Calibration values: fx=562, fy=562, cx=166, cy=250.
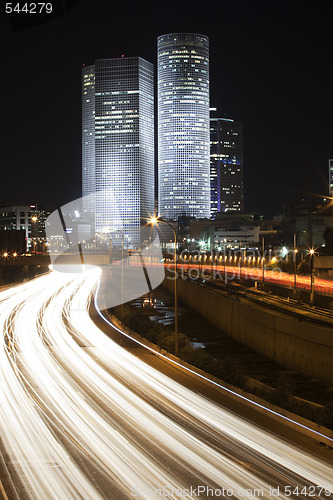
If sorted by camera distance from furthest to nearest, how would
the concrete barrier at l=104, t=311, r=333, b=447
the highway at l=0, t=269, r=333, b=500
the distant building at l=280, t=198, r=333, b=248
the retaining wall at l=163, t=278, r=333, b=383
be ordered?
1. the distant building at l=280, t=198, r=333, b=248
2. the retaining wall at l=163, t=278, r=333, b=383
3. the concrete barrier at l=104, t=311, r=333, b=447
4. the highway at l=0, t=269, r=333, b=500

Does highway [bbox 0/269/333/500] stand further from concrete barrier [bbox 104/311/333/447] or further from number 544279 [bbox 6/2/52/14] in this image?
number 544279 [bbox 6/2/52/14]

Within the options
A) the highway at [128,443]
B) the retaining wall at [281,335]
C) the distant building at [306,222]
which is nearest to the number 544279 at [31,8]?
the highway at [128,443]

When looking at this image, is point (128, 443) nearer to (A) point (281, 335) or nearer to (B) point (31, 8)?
(B) point (31, 8)

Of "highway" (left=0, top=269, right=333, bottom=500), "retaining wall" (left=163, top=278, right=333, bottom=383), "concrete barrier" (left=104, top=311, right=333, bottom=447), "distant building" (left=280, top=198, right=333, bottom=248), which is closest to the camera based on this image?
"highway" (left=0, top=269, right=333, bottom=500)

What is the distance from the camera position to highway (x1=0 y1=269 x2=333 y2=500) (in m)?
10.7

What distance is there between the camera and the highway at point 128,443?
10703mm

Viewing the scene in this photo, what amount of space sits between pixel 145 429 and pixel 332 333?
13551 millimetres

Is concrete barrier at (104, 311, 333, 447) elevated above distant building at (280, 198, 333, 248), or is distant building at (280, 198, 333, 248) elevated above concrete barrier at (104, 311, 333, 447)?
distant building at (280, 198, 333, 248)

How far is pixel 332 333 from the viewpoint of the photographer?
25.1 m

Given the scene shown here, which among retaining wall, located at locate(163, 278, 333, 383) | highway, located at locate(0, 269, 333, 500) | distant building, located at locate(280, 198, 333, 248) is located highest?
distant building, located at locate(280, 198, 333, 248)

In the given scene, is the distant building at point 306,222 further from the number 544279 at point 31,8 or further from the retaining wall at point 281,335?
the number 544279 at point 31,8

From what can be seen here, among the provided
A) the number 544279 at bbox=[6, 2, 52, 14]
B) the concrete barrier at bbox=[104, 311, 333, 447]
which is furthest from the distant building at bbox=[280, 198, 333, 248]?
the number 544279 at bbox=[6, 2, 52, 14]

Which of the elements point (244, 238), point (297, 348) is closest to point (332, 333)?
point (297, 348)

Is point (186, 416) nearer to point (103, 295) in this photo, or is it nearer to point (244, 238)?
point (103, 295)
